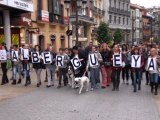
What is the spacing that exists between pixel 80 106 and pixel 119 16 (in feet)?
236

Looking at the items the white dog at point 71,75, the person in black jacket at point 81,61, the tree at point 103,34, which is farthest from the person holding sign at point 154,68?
the tree at point 103,34

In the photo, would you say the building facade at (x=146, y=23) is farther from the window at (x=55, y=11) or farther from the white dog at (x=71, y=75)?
the white dog at (x=71, y=75)

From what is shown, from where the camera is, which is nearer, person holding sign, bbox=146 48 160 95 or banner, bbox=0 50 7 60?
person holding sign, bbox=146 48 160 95

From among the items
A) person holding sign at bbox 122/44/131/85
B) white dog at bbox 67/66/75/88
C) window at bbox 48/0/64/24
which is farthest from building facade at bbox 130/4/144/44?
white dog at bbox 67/66/75/88

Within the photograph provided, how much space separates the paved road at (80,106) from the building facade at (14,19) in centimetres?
1153

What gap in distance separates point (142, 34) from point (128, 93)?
97.7m

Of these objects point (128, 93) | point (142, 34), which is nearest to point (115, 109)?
point (128, 93)

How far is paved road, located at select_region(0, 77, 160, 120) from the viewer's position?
35.2 feet

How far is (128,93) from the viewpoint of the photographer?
608 inches

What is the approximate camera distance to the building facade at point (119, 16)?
75.9 meters

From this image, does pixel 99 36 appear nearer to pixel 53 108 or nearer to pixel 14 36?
pixel 14 36

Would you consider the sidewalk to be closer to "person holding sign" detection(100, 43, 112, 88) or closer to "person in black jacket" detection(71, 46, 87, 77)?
"person in black jacket" detection(71, 46, 87, 77)

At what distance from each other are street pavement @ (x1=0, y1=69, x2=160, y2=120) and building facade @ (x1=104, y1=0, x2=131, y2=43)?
56.3 meters

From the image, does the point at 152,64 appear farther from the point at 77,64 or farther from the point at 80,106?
the point at 80,106
